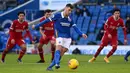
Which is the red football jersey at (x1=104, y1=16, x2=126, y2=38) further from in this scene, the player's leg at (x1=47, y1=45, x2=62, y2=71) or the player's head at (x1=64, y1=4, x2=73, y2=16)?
the player's leg at (x1=47, y1=45, x2=62, y2=71)

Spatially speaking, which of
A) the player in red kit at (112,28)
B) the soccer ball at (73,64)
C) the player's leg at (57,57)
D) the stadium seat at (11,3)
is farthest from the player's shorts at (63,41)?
the stadium seat at (11,3)

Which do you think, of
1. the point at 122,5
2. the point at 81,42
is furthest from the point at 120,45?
the point at 122,5

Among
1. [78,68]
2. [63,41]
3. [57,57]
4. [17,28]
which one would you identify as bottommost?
[78,68]

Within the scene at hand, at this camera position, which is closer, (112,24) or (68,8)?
(68,8)

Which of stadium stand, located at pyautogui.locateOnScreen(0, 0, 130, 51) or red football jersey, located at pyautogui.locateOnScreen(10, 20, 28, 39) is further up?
red football jersey, located at pyautogui.locateOnScreen(10, 20, 28, 39)

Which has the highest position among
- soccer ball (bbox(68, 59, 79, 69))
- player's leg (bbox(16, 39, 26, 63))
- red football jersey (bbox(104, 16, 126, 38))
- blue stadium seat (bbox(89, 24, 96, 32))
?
red football jersey (bbox(104, 16, 126, 38))

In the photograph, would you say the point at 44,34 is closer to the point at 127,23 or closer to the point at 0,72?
the point at 0,72

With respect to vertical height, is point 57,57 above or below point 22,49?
above

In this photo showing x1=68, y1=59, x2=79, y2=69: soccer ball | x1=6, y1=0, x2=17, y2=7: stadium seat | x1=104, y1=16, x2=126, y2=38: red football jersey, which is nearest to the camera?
x1=68, y1=59, x2=79, y2=69: soccer ball

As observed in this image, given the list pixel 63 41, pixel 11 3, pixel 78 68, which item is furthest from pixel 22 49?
pixel 11 3

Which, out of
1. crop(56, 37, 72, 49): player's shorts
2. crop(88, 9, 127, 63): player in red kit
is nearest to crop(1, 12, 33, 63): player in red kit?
crop(88, 9, 127, 63): player in red kit

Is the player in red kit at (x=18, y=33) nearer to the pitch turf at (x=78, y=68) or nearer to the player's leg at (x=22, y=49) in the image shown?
the player's leg at (x=22, y=49)

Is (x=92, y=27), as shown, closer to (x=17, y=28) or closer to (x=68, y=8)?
(x=17, y=28)

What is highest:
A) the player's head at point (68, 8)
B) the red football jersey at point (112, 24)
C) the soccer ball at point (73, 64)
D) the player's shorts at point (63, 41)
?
the player's head at point (68, 8)
